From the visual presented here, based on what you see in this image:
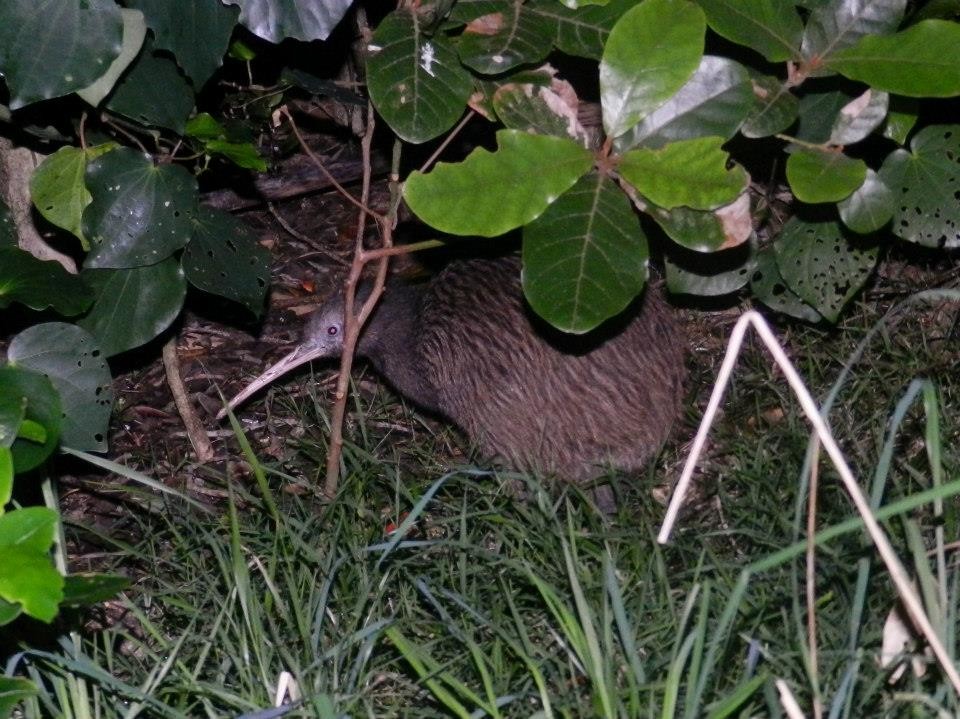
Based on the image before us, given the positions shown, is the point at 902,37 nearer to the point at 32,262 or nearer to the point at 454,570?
the point at 454,570

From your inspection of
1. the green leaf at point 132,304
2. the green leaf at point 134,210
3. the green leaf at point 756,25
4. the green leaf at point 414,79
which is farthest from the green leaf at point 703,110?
the green leaf at point 132,304

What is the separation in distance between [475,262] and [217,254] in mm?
947

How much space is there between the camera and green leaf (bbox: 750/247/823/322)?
152 inches

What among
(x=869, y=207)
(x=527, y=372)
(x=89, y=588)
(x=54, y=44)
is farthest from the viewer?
(x=527, y=372)

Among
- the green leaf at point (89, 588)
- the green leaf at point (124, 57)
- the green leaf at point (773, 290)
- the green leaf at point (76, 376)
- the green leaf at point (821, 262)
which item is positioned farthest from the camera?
the green leaf at point (773, 290)

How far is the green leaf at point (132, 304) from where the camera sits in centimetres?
352

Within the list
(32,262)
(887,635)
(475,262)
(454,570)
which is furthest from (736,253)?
(32,262)

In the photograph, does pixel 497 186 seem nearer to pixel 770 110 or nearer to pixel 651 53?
pixel 651 53

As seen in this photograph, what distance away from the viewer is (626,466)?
391 centimetres

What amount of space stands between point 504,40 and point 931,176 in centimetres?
128

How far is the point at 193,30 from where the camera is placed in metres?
3.02

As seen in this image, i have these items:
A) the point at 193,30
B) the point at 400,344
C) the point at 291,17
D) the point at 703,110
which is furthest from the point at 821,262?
the point at 193,30

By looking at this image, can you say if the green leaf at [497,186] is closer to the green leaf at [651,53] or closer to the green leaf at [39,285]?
the green leaf at [651,53]

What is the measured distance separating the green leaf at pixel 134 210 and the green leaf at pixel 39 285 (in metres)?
0.08
